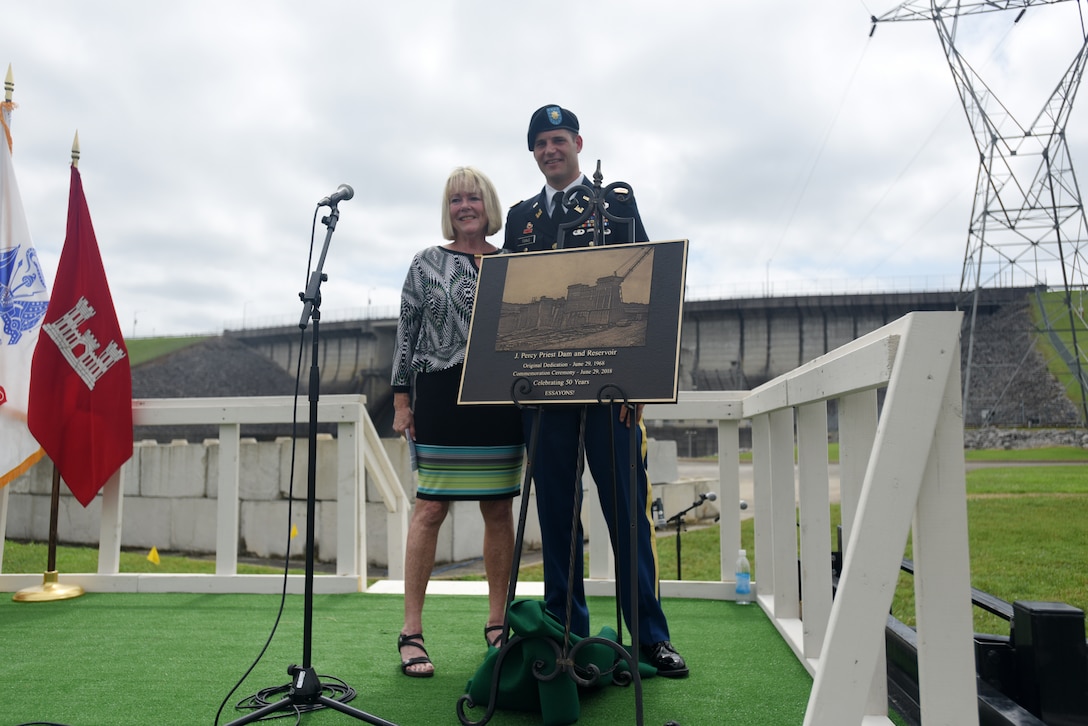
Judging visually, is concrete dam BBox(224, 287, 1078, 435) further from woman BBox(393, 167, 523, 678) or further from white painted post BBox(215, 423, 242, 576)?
woman BBox(393, 167, 523, 678)

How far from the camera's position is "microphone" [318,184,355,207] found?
7.80ft

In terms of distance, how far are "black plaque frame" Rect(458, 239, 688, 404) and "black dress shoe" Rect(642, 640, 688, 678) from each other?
1.09 m

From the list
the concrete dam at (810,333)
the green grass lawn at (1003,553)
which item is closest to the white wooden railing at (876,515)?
the green grass lawn at (1003,553)

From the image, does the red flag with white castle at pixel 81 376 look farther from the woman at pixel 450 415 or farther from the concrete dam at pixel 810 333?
the concrete dam at pixel 810 333

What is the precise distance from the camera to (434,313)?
110 inches

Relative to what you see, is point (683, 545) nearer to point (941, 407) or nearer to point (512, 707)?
point (512, 707)

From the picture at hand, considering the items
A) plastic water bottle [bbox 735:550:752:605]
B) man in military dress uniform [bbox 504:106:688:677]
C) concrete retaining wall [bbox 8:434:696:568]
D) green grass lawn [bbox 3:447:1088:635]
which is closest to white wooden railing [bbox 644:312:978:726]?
man in military dress uniform [bbox 504:106:688:677]

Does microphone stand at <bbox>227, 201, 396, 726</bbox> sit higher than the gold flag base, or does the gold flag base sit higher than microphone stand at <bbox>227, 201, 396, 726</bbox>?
microphone stand at <bbox>227, 201, 396, 726</bbox>

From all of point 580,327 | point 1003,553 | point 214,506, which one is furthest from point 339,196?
point 214,506

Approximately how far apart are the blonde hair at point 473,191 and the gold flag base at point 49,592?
289 centimetres

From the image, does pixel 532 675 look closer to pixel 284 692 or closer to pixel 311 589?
pixel 311 589

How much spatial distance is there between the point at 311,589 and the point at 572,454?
986mm

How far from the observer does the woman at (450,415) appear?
2725mm

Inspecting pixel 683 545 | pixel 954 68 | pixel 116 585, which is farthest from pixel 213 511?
pixel 954 68
